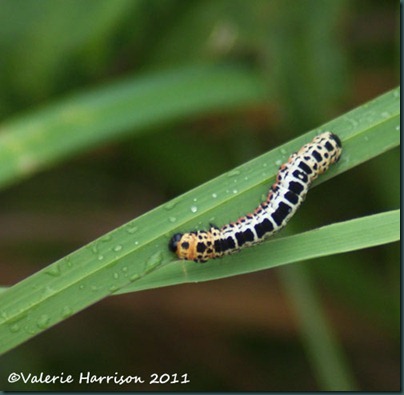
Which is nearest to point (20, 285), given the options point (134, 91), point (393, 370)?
point (134, 91)

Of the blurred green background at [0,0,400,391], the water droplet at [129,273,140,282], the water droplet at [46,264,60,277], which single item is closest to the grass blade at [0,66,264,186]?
the blurred green background at [0,0,400,391]

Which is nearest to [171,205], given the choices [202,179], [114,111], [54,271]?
[54,271]

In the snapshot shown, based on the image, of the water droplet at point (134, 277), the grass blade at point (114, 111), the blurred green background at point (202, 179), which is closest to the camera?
the water droplet at point (134, 277)

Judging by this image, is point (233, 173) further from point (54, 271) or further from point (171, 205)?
point (54, 271)

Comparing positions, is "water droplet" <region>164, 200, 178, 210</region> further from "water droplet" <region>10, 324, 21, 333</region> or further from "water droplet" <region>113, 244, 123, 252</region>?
"water droplet" <region>10, 324, 21, 333</region>

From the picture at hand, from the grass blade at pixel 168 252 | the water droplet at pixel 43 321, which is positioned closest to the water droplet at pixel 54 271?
the grass blade at pixel 168 252

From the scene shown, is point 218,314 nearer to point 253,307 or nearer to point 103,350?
point 253,307

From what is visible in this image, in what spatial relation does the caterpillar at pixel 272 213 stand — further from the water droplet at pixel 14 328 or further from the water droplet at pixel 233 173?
the water droplet at pixel 14 328
